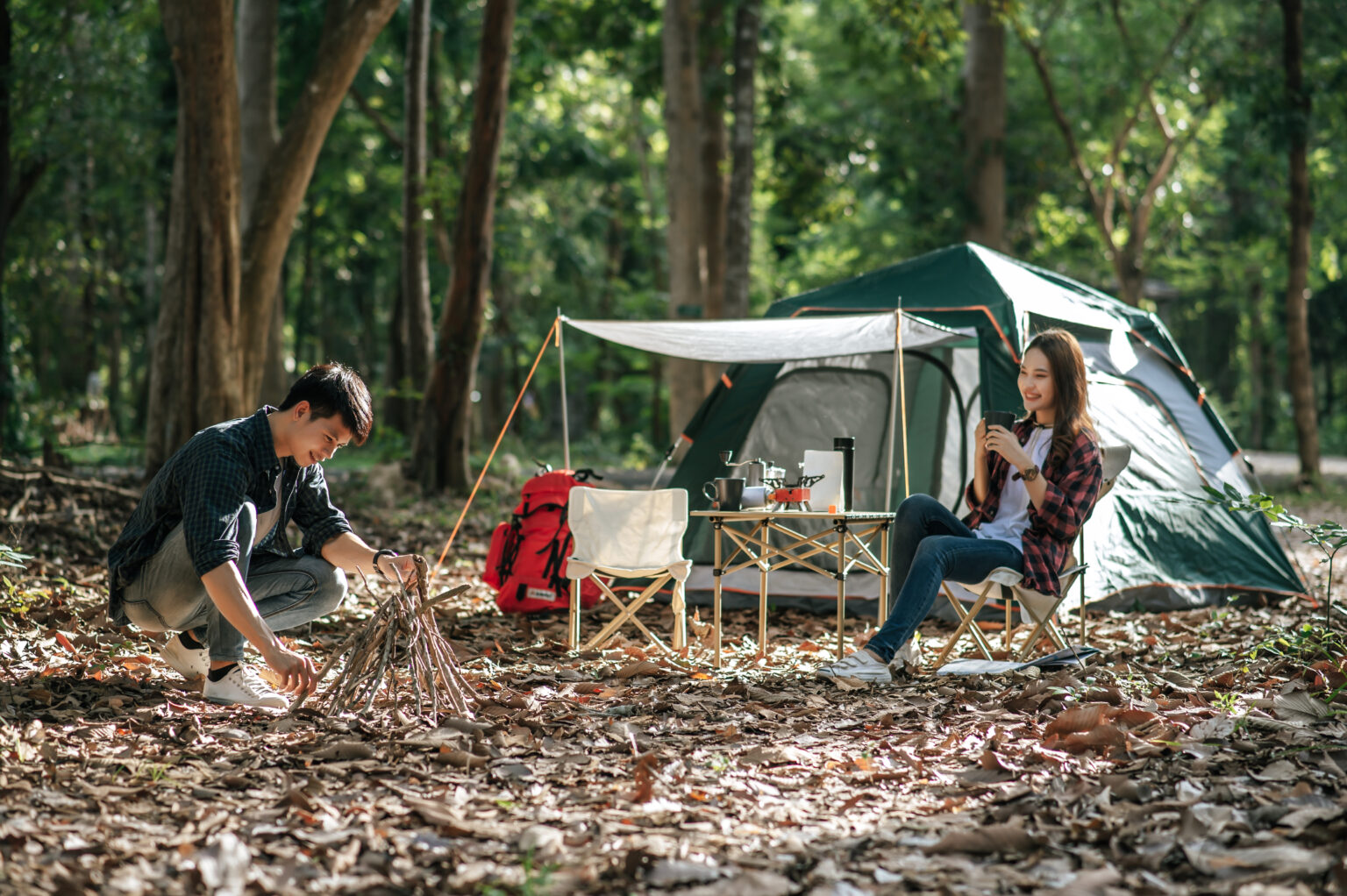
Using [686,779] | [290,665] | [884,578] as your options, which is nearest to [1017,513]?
[884,578]

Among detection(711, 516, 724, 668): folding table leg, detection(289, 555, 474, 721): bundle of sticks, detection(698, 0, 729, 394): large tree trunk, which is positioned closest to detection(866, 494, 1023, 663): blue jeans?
detection(711, 516, 724, 668): folding table leg

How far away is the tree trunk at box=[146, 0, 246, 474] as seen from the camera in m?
5.66

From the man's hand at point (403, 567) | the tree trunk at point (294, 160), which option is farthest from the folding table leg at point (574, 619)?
the tree trunk at point (294, 160)

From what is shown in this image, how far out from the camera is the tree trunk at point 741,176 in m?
9.80

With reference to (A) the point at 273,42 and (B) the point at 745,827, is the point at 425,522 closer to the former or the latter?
(A) the point at 273,42

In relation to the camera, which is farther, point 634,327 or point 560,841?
point 634,327

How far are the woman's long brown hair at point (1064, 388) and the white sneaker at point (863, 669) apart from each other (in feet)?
3.02

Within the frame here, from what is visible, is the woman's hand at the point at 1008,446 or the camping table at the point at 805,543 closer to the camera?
the woman's hand at the point at 1008,446

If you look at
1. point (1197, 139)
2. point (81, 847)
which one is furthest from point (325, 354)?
point (81, 847)

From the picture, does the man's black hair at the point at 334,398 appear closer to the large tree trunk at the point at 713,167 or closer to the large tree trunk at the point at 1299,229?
the large tree trunk at the point at 713,167

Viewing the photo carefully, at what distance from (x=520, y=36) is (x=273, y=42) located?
215 inches

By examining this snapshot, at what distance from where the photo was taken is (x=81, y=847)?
84.0 inches

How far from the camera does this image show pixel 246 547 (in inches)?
123

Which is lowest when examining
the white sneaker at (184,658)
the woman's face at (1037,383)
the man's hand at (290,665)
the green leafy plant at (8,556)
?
the white sneaker at (184,658)
